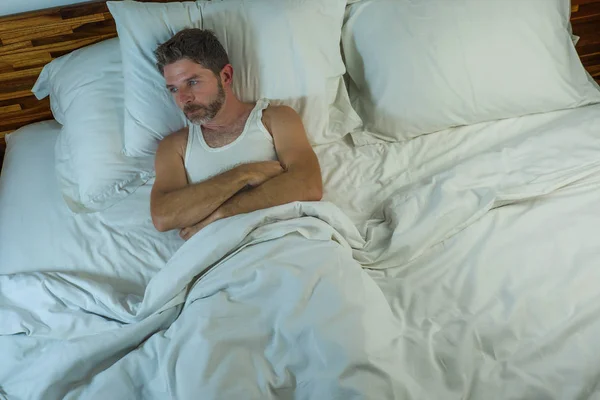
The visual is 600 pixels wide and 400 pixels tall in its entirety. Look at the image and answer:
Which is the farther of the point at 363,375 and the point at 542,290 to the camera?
the point at 542,290

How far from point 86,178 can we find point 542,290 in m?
1.22

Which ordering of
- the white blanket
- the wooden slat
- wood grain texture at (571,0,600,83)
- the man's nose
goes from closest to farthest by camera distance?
the white blanket
the man's nose
the wooden slat
wood grain texture at (571,0,600,83)

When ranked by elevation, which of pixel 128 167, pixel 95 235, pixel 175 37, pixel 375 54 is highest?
pixel 175 37

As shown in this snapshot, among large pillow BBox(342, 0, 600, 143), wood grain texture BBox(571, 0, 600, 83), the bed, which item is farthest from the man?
wood grain texture BBox(571, 0, 600, 83)

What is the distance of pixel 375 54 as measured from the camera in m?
1.59

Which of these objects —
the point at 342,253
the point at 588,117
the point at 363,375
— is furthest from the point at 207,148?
the point at 588,117

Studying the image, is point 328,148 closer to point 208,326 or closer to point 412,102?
point 412,102

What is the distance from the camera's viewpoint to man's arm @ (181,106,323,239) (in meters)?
1.33

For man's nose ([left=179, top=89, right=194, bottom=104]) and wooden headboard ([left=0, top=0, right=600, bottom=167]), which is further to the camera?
wooden headboard ([left=0, top=0, right=600, bottom=167])

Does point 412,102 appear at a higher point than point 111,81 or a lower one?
lower

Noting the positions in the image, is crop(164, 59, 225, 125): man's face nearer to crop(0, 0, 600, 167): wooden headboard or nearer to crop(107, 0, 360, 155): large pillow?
crop(107, 0, 360, 155): large pillow

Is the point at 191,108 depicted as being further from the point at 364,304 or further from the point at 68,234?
the point at 364,304

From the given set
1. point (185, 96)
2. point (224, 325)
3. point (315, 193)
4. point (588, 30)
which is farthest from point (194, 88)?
point (588, 30)

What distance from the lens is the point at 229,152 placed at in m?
1.48
